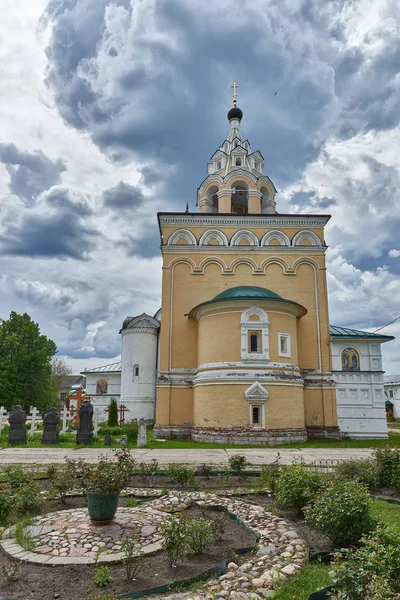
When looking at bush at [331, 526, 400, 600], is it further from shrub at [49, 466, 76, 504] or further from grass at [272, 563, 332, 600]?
shrub at [49, 466, 76, 504]

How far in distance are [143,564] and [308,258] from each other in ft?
71.8

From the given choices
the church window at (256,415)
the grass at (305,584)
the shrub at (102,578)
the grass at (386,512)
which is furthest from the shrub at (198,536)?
the church window at (256,415)

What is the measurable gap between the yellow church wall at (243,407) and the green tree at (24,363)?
72.1 feet

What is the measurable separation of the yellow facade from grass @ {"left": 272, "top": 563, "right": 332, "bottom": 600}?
573 inches

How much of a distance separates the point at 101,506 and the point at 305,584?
3.09 m

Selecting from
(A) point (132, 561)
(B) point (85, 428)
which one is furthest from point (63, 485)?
(B) point (85, 428)

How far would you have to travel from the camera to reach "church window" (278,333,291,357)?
20594 mm

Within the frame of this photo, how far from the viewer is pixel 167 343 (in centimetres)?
2341

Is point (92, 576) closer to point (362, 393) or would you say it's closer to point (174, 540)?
point (174, 540)

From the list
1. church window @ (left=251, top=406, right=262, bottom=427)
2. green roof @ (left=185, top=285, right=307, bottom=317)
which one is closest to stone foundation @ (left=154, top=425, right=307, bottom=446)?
church window @ (left=251, top=406, right=262, bottom=427)

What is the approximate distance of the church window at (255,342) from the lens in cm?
2039

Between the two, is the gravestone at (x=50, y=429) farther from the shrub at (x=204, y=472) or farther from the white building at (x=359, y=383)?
the white building at (x=359, y=383)

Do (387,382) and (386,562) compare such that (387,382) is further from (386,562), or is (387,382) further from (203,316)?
(386,562)

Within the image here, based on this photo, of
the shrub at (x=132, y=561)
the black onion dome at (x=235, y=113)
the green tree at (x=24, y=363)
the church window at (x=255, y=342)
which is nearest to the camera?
the shrub at (x=132, y=561)
